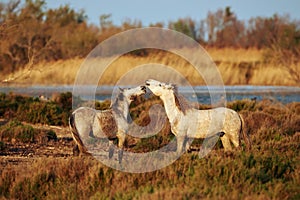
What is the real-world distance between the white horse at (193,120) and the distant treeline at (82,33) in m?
18.4

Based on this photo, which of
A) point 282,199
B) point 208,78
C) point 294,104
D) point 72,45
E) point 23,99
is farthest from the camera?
point 72,45

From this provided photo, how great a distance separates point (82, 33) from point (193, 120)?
1399 inches

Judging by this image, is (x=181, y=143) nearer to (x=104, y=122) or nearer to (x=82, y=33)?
(x=104, y=122)

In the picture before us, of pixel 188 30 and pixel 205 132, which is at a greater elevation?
pixel 188 30

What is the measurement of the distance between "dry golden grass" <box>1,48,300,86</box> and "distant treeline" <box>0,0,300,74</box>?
3.93 ft

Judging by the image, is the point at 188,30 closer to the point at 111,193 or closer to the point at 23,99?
the point at 23,99

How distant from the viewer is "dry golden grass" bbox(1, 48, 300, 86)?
99.3 feet

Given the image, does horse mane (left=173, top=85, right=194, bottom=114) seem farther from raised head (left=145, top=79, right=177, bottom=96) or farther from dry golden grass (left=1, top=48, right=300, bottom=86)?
dry golden grass (left=1, top=48, right=300, bottom=86)

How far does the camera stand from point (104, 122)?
11.1m

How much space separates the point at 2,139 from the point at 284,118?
7.67m

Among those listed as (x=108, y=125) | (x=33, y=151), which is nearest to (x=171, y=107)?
(x=108, y=125)

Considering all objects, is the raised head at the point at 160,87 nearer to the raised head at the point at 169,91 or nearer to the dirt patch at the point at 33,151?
the raised head at the point at 169,91

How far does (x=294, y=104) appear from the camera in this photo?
836 inches

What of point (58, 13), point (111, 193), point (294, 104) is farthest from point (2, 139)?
point (58, 13)
